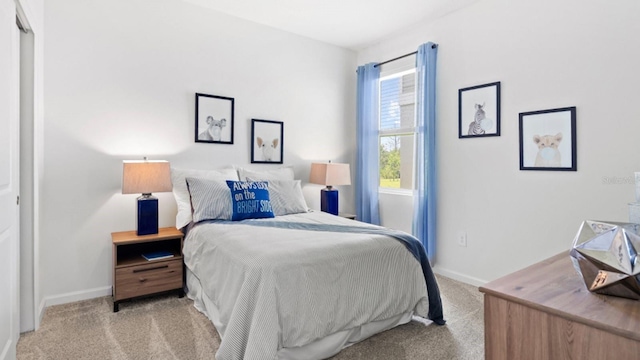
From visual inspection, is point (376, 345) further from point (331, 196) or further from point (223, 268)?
point (331, 196)

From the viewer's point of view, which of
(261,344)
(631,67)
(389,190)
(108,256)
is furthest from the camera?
(389,190)

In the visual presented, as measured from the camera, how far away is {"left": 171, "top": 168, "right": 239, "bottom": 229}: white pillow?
2.89 m

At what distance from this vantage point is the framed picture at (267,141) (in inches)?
144

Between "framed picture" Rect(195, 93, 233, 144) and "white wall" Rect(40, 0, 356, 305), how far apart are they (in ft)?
0.23

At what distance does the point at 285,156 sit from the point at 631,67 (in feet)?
9.90

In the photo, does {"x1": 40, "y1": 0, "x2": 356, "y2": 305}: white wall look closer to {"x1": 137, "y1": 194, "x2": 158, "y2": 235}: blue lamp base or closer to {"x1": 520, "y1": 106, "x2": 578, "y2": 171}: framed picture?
{"x1": 137, "y1": 194, "x2": 158, "y2": 235}: blue lamp base

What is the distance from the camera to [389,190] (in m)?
4.09

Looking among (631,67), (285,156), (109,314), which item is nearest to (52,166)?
(109,314)

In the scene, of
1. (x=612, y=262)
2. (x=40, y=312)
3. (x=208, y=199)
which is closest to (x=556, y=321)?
(x=612, y=262)

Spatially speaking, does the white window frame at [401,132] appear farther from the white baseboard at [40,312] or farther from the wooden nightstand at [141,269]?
the white baseboard at [40,312]

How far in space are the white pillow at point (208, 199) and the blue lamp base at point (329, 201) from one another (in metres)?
1.27

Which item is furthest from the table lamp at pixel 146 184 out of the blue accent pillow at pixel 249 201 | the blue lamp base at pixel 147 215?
the blue accent pillow at pixel 249 201

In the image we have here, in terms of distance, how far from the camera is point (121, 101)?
2.93 meters

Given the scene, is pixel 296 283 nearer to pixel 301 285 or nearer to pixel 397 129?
pixel 301 285
